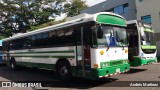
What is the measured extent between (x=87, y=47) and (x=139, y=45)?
4537mm

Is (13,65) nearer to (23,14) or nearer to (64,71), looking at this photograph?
(64,71)

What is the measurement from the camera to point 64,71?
11.7 m

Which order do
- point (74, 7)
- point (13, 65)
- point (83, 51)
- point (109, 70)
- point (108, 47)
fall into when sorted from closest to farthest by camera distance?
point (109, 70) < point (108, 47) < point (83, 51) < point (13, 65) < point (74, 7)

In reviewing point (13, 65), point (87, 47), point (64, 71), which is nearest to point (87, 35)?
point (87, 47)

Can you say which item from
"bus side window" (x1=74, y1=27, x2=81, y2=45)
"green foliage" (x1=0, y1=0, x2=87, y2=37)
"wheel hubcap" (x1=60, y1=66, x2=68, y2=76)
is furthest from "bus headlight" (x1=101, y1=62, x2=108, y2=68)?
"green foliage" (x1=0, y1=0, x2=87, y2=37)

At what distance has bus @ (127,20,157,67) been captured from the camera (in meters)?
13.5

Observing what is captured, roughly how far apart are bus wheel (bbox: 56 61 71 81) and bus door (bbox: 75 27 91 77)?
2.93 ft

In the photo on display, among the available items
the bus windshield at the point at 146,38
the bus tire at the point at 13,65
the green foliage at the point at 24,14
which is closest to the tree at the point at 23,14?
the green foliage at the point at 24,14

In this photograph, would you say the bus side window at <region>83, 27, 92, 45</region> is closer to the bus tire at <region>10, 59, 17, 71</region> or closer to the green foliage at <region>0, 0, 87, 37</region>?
the bus tire at <region>10, 59, 17, 71</region>

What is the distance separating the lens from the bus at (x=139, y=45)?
13.5 meters

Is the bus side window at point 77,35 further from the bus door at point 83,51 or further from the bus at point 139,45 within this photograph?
the bus at point 139,45

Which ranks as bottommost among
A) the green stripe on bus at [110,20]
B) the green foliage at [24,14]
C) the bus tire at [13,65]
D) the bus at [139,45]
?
the bus tire at [13,65]

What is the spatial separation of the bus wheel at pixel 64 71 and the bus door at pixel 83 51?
89 cm

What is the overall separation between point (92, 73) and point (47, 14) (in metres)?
42.3
